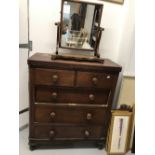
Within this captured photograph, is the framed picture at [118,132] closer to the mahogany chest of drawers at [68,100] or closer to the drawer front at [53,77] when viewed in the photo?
the mahogany chest of drawers at [68,100]

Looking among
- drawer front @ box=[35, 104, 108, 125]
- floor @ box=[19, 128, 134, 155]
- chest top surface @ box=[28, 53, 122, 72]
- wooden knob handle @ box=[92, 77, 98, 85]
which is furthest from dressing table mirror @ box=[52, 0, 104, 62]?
floor @ box=[19, 128, 134, 155]

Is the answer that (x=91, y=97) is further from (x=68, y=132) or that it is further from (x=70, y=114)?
(x=68, y=132)

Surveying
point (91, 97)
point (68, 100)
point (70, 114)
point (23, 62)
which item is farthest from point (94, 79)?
point (23, 62)

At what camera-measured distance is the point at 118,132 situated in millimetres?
2098

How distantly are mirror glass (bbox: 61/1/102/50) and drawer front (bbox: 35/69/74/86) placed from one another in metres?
0.41

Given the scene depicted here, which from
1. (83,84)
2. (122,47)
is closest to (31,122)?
(83,84)

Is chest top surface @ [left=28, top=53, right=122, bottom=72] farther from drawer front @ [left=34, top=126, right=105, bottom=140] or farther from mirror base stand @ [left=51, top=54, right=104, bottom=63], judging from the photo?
drawer front @ [left=34, top=126, right=105, bottom=140]

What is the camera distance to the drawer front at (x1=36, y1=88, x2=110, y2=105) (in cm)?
190

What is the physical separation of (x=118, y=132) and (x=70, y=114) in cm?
57

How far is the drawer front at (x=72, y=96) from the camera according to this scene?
1.90 m

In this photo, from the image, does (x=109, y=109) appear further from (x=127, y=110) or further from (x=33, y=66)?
(x=33, y=66)

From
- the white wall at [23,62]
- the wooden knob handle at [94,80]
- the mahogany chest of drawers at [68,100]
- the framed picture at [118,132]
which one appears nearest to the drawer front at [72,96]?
the mahogany chest of drawers at [68,100]
